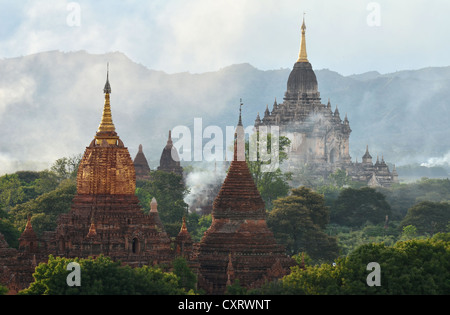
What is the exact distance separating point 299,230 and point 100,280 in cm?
3074

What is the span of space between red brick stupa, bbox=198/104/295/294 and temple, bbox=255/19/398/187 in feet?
278

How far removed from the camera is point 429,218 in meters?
105

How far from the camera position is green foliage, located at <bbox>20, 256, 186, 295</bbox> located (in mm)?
58719

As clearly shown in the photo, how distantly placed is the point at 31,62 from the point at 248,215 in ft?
368

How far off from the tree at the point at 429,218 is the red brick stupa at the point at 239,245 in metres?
33.6

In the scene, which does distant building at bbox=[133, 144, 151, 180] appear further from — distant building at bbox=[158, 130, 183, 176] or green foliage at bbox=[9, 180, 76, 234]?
green foliage at bbox=[9, 180, 76, 234]

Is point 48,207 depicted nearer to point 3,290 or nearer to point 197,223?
point 197,223

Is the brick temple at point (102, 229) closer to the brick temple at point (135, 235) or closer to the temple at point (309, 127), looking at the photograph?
the brick temple at point (135, 235)

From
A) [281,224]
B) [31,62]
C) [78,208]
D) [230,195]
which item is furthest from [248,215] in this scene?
[31,62]

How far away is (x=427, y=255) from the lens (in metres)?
65.2

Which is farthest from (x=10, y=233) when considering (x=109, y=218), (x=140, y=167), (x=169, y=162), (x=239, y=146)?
(x=169, y=162)

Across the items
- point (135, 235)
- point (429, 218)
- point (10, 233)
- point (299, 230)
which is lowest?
point (135, 235)

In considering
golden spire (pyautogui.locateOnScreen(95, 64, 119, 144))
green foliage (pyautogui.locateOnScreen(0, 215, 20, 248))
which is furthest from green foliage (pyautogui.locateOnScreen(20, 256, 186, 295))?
green foliage (pyautogui.locateOnScreen(0, 215, 20, 248))
